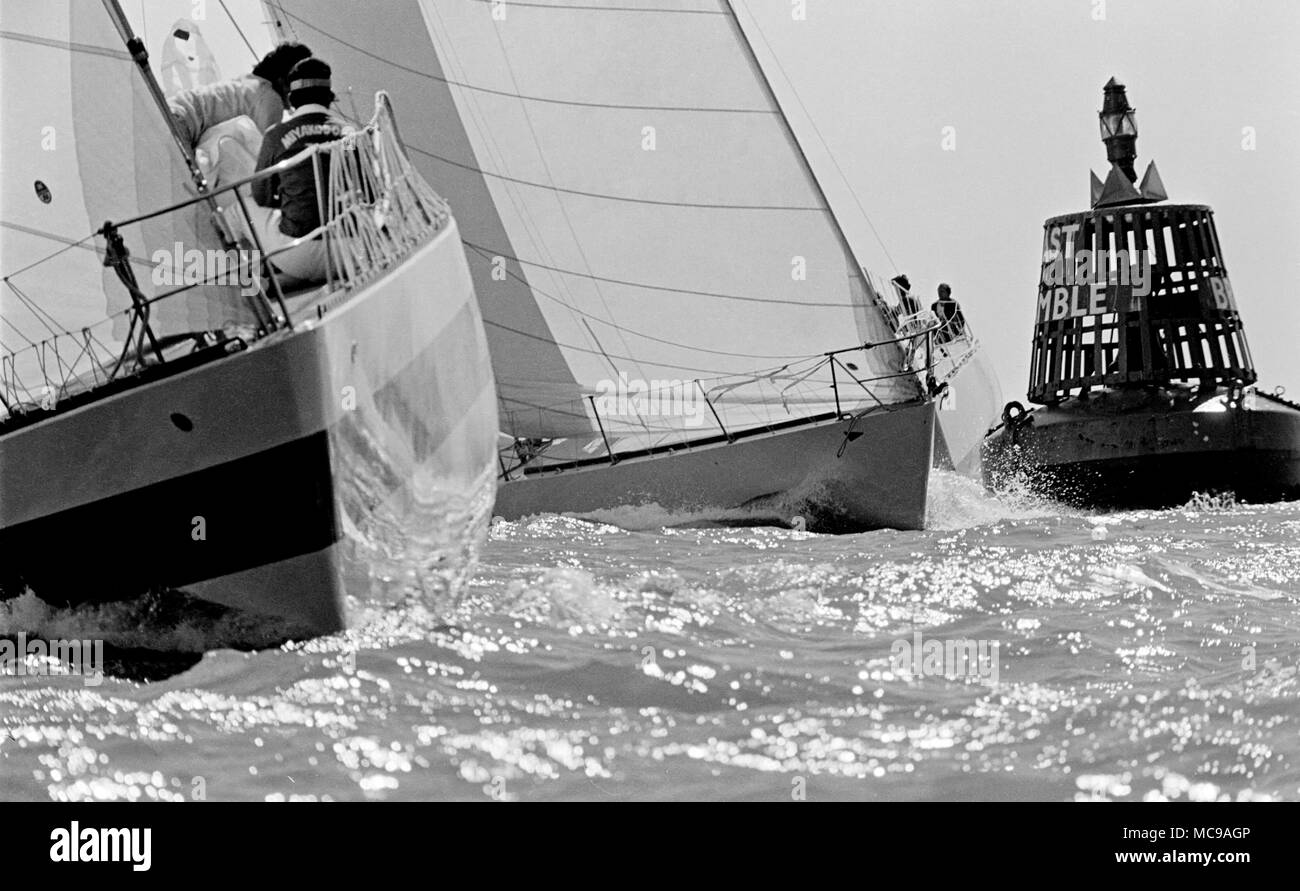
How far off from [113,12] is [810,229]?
1067 cm

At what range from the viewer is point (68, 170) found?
10.4 m

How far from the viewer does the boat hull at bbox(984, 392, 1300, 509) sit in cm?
3466

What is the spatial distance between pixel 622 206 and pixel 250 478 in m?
12.4

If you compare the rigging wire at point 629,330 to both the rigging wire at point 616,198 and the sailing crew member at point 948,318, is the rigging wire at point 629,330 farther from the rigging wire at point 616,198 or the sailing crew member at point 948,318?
the sailing crew member at point 948,318

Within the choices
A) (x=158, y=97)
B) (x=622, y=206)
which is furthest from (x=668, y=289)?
(x=158, y=97)

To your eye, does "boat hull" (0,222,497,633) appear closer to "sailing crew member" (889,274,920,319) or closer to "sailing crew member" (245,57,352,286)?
"sailing crew member" (245,57,352,286)

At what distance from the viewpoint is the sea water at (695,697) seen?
20.5 feet

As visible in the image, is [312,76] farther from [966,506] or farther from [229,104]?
[966,506]

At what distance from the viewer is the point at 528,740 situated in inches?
265

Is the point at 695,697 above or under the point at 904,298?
under

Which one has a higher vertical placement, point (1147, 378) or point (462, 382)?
point (1147, 378)

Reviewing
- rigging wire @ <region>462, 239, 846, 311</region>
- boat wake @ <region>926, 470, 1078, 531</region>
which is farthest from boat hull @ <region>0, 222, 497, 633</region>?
boat wake @ <region>926, 470, 1078, 531</region>
